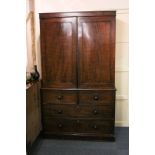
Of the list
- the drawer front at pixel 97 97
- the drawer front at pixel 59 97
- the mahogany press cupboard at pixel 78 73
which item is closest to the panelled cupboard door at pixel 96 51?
the mahogany press cupboard at pixel 78 73

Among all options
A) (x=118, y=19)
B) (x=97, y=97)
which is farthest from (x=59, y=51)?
(x=118, y=19)

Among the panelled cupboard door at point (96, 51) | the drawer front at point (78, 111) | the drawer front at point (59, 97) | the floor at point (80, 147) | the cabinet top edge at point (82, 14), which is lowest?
the floor at point (80, 147)

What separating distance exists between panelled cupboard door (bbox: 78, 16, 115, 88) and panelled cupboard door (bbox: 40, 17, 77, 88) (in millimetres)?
119

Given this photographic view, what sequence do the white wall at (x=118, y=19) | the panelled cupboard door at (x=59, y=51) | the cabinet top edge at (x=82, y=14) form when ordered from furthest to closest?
the white wall at (x=118, y=19) → the panelled cupboard door at (x=59, y=51) → the cabinet top edge at (x=82, y=14)

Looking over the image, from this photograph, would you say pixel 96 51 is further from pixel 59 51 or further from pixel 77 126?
pixel 77 126

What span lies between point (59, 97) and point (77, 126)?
525 millimetres

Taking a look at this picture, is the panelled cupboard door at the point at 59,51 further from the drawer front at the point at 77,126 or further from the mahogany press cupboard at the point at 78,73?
the drawer front at the point at 77,126

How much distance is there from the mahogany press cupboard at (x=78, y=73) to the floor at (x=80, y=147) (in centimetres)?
12

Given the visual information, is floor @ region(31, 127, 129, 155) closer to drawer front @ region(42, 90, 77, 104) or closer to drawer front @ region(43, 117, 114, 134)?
drawer front @ region(43, 117, 114, 134)

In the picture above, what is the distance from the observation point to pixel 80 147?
3.04m

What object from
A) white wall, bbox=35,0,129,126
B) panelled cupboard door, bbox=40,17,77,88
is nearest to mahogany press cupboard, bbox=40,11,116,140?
panelled cupboard door, bbox=40,17,77,88

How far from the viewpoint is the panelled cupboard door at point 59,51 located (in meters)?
3.11
